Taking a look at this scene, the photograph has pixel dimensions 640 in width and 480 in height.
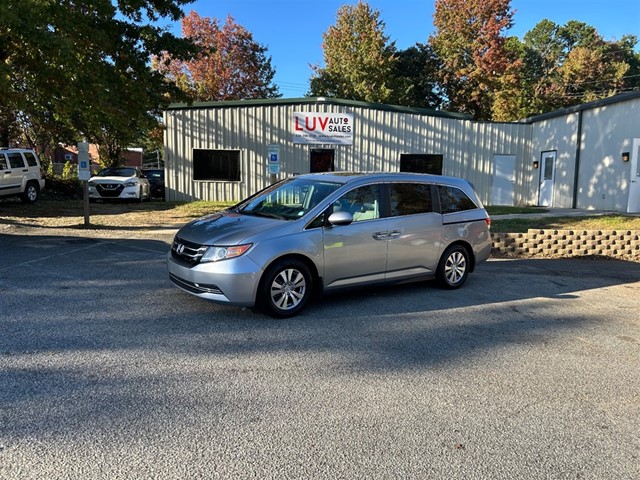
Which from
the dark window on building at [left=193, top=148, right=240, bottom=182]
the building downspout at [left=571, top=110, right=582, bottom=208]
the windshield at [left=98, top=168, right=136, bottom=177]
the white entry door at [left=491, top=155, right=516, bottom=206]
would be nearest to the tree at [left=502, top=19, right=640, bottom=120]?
the white entry door at [left=491, top=155, right=516, bottom=206]

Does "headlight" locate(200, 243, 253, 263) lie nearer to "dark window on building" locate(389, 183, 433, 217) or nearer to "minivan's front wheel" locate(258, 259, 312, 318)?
"minivan's front wheel" locate(258, 259, 312, 318)

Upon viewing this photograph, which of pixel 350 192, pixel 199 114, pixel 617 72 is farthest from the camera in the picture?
pixel 617 72

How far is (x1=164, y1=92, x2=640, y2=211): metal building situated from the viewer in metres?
20.1

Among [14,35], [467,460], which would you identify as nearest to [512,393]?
[467,460]

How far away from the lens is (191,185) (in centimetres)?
2050

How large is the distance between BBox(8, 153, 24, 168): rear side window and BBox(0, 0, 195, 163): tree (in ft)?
6.64

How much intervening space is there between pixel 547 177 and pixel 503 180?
73.7 inches

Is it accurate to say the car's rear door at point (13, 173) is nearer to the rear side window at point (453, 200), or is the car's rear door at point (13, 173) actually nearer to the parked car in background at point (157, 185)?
the parked car in background at point (157, 185)

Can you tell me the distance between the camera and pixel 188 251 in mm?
5676

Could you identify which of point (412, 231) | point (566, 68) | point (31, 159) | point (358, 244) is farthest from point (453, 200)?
point (566, 68)

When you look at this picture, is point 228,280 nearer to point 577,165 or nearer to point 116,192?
point 116,192

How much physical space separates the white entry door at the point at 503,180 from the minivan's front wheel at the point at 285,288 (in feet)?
57.5

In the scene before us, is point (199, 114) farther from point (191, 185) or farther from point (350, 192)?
A: point (350, 192)

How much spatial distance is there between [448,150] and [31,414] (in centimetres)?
1977
